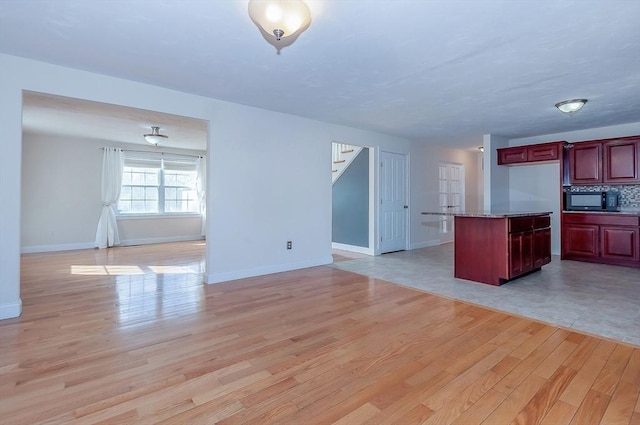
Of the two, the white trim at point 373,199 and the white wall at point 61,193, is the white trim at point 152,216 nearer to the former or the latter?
the white wall at point 61,193

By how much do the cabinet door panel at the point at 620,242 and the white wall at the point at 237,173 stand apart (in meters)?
4.31

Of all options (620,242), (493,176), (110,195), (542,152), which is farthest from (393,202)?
(110,195)

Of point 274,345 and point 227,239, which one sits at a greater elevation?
point 227,239

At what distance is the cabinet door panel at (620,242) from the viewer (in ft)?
16.4

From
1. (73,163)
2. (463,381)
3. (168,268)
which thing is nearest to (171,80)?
(168,268)

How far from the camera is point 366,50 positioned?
270 cm

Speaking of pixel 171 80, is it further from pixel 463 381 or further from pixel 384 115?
pixel 463 381

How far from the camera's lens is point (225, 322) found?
280 centimetres

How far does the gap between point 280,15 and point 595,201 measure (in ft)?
20.8

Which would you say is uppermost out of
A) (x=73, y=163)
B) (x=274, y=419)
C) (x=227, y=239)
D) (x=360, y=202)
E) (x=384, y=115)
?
(x=384, y=115)

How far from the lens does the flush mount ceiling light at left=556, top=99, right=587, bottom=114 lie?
4.06 meters

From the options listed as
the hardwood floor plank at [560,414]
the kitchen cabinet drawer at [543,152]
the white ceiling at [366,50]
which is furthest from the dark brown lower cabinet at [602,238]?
the hardwood floor plank at [560,414]

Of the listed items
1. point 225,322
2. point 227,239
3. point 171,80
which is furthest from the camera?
point 227,239

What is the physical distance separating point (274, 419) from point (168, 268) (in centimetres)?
410
